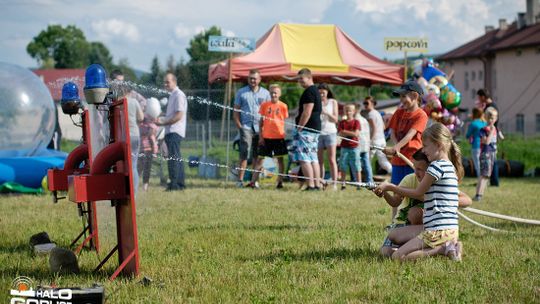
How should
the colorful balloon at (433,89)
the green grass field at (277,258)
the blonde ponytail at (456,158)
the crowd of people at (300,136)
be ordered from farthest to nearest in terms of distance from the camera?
the colorful balloon at (433,89)
the crowd of people at (300,136)
the blonde ponytail at (456,158)
the green grass field at (277,258)

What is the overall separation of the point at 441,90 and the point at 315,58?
329 cm

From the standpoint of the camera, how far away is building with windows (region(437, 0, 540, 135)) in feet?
223

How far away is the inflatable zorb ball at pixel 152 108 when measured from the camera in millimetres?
13352

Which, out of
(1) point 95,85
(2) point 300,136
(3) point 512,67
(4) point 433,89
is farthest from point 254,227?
(3) point 512,67

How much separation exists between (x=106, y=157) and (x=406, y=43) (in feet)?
50.7

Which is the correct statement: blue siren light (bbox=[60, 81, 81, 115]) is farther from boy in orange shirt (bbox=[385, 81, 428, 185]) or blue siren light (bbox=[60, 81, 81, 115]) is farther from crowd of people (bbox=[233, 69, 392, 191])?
crowd of people (bbox=[233, 69, 392, 191])

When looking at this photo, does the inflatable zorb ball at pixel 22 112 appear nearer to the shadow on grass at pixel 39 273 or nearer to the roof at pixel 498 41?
the shadow on grass at pixel 39 273

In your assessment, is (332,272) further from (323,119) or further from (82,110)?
(323,119)

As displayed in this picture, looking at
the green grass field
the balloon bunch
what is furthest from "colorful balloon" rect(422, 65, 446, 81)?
the green grass field

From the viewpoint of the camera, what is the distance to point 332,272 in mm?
6016

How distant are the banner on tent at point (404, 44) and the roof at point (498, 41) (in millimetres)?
50538

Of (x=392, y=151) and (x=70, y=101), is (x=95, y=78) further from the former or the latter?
(x=392, y=151)

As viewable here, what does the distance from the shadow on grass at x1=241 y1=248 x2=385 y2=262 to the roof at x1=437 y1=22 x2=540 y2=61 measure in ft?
210

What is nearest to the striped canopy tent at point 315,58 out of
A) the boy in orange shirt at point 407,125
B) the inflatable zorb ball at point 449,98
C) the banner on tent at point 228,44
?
the banner on tent at point 228,44
